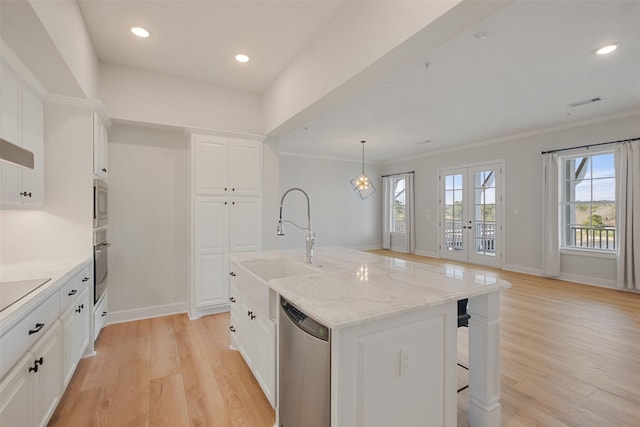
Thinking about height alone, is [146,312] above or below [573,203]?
below

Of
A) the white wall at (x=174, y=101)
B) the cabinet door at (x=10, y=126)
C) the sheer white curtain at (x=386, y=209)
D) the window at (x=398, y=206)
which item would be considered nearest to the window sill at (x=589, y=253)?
the window at (x=398, y=206)

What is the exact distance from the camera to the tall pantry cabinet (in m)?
3.54

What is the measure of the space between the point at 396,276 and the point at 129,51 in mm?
3388

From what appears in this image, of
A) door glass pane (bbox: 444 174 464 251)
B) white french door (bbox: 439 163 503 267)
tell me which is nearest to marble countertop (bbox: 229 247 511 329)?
white french door (bbox: 439 163 503 267)

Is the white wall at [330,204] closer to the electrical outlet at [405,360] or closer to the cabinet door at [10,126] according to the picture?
the cabinet door at [10,126]

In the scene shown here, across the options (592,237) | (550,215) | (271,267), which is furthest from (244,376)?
(592,237)

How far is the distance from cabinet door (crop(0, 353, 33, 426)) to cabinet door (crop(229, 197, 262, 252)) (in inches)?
93.7

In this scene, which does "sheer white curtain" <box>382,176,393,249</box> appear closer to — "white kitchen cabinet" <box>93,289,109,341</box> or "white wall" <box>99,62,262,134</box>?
"white wall" <box>99,62,262,134</box>

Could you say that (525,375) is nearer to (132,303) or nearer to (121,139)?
(132,303)

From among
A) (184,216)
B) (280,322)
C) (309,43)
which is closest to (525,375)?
(280,322)

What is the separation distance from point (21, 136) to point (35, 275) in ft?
3.26

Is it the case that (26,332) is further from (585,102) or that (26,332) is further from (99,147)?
(585,102)

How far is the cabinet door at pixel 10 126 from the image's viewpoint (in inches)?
71.1

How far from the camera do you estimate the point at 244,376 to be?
2.30 m
